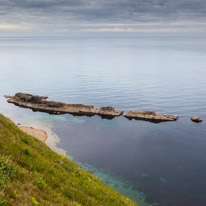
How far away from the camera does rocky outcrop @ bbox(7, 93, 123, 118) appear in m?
79.7

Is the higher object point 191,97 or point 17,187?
point 17,187

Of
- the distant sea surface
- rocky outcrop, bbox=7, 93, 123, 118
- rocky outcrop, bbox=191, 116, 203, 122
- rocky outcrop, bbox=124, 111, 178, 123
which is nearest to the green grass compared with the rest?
the distant sea surface

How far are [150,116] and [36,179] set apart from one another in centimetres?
6219

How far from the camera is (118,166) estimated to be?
151 ft

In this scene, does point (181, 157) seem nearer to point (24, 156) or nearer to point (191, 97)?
point (24, 156)

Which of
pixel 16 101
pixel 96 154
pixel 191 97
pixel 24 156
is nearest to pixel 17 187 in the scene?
pixel 24 156

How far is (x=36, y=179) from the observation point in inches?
623

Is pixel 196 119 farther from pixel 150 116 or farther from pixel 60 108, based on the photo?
pixel 60 108

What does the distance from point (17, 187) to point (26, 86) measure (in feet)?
388

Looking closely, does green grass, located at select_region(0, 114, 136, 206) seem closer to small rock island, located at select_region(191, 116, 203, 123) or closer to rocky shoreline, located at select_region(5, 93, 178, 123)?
rocky shoreline, located at select_region(5, 93, 178, 123)

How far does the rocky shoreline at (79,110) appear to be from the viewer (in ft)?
244

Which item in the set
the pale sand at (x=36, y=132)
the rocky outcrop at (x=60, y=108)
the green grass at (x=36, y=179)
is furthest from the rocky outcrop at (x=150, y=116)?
the green grass at (x=36, y=179)

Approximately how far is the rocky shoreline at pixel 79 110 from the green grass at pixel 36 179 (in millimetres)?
54255

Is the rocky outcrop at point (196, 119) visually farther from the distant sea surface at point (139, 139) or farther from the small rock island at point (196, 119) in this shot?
the distant sea surface at point (139, 139)
